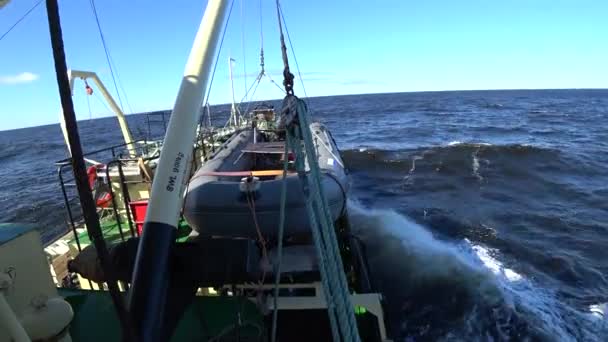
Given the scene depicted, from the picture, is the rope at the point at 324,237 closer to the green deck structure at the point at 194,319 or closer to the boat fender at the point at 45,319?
the green deck structure at the point at 194,319

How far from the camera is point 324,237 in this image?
302 centimetres

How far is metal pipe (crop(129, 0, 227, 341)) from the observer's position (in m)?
2.91

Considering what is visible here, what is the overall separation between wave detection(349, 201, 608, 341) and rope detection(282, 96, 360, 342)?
16.1 ft

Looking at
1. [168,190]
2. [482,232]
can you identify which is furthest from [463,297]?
[168,190]

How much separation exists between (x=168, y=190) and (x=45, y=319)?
1.63 m

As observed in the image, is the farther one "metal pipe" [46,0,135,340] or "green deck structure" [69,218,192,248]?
"green deck structure" [69,218,192,248]

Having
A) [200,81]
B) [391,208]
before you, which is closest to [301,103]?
[200,81]

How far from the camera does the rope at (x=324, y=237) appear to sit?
2.73 metres

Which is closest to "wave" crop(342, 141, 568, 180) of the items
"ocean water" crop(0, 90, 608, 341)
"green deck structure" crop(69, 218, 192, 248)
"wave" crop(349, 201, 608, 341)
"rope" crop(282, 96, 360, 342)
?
"ocean water" crop(0, 90, 608, 341)

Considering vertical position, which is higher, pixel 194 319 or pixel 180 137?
pixel 180 137

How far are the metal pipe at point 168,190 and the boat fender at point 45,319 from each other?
82cm

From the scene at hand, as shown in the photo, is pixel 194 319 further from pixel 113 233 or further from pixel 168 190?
pixel 113 233

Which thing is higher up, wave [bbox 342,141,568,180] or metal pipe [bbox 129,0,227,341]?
metal pipe [bbox 129,0,227,341]

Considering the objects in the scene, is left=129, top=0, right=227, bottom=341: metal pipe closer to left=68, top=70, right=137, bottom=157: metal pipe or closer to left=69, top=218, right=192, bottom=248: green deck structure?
left=69, top=218, right=192, bottom=248: green deck structure
